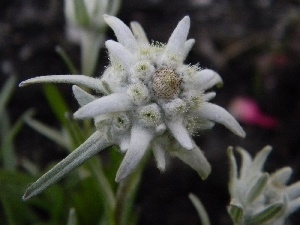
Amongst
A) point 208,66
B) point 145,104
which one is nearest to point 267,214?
point 145,104

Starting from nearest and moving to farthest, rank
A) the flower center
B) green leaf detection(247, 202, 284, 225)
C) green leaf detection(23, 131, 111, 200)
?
the flower center → green leaf detection(23, 131, 111, 200) → green leaf detection(247, 202, 284, 225)

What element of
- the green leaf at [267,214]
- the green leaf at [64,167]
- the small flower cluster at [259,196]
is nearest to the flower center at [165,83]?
the green leaf at [64,167]

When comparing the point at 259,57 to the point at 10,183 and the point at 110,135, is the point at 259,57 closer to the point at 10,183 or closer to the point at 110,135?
the point at 10,183

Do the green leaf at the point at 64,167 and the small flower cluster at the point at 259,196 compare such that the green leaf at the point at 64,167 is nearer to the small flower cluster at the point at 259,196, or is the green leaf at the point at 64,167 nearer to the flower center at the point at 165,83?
the flower center at the point at 165,83

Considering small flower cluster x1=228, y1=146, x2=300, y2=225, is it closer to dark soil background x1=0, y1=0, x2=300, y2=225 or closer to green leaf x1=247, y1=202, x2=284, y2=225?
green leaf x1=247, y1=202, x2=284, y2=225

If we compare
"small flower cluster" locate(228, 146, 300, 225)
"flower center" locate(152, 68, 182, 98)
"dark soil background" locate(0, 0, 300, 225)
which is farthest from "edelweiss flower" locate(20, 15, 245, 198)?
"dark soil background" locate(0, 0, 300, 225)

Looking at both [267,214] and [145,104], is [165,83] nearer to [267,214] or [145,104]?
[145,104]
